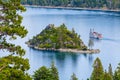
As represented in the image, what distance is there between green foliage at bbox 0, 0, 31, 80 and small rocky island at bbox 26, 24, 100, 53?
133m

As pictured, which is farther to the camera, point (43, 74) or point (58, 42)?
point (58, 42)

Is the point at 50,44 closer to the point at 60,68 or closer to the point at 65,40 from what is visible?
the point at 65,40

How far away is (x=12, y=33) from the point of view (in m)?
20.4

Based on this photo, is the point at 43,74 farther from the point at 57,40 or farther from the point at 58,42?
the point at 57,40

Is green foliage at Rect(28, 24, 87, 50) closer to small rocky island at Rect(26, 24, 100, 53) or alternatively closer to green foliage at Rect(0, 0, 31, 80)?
small rocky island at Rect(26, 24, 100, 53)

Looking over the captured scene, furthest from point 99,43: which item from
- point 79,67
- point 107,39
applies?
point 79,67

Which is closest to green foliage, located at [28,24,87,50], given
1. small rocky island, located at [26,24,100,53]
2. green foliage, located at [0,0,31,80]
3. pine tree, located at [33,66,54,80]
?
small rocky island, located at [26,24,100,53]

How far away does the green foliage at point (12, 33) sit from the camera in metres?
20.3

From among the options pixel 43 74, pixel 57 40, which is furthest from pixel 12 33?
pixel 57 40

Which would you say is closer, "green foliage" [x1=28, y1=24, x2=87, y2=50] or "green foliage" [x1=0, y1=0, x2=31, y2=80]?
"green foliage" [x1=0, y1=0, x2=31, y2=80]

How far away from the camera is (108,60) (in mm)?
131500

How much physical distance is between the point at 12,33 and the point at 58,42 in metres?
142

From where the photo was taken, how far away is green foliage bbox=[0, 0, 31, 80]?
20297 millimetres

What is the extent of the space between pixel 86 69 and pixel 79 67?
4.32 meters
